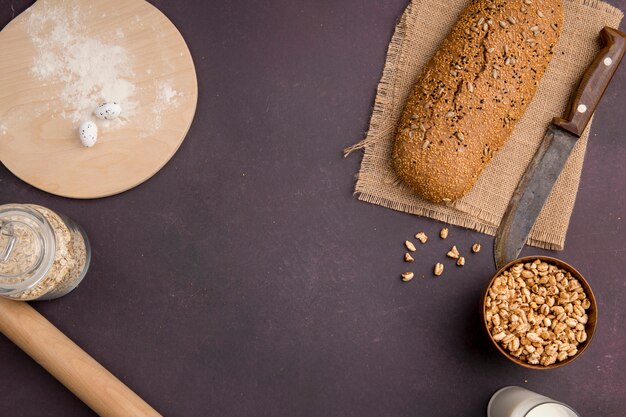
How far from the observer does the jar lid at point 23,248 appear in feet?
3.78

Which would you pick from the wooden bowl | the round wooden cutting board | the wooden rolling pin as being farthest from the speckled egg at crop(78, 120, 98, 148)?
the wooden bowl

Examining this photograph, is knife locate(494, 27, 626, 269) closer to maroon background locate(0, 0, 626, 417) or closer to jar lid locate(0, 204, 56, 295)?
maroon background locate(0, 0, 626, 417)

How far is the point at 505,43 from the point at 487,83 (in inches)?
3.7

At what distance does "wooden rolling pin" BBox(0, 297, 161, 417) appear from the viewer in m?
1.20

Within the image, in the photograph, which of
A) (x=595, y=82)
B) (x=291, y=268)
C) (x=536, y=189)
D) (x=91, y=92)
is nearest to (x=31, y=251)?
(x=91, y=92)

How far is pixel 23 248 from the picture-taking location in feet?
3.83

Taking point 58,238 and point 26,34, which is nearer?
point 58,238

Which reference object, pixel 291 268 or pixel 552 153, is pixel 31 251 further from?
pixel 552 153

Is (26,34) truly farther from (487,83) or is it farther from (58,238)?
(487,83)

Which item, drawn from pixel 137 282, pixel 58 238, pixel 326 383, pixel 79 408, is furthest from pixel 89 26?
pixel 326 383

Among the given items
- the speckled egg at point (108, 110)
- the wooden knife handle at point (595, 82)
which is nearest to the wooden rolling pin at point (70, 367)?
the speckled egg at point (108, 110)

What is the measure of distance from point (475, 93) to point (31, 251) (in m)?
0.96

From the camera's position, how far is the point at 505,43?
48.4 inches

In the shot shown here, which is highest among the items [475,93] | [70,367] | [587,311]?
[475,93]
